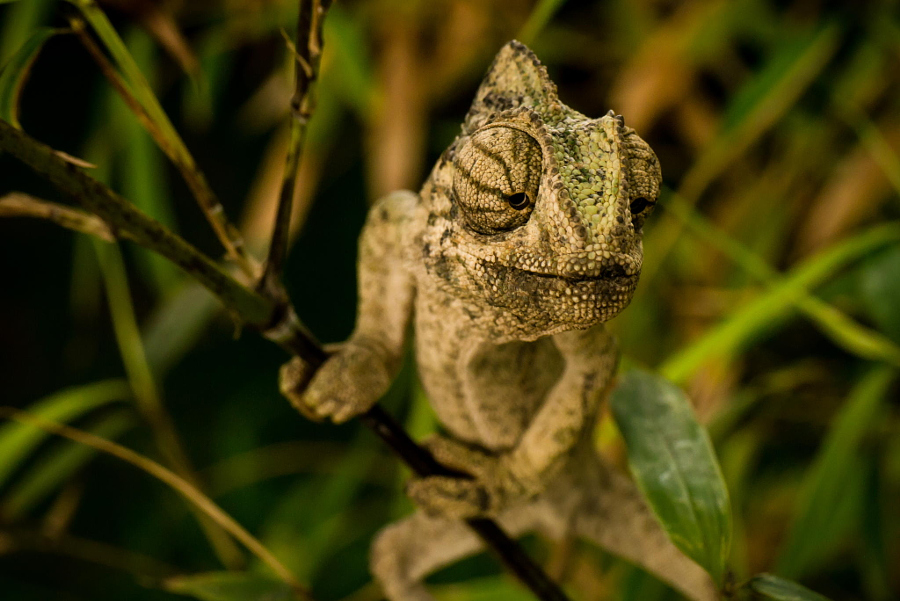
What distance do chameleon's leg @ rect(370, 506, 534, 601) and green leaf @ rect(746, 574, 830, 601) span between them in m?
0.30

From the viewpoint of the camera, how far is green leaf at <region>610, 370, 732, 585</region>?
2.01 ft

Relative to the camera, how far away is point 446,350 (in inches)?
26.6

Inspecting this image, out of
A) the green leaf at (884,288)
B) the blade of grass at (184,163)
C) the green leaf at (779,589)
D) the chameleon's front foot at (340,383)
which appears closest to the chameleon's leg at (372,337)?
the chameleon's front foot at (340,383)

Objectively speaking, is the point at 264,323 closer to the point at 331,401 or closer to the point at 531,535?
the point at 331,401

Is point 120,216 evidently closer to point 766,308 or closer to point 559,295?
point 559,295

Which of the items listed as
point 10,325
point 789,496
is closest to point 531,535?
point 789,496

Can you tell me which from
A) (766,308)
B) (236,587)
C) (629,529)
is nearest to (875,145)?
(766,308)

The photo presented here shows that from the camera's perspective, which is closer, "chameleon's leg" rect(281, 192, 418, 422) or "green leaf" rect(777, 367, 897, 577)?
"chameleon's leg" rect(281, 192, 418, 422)

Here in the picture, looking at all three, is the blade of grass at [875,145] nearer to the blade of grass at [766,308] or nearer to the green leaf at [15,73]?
the blade of grass at [766,308]

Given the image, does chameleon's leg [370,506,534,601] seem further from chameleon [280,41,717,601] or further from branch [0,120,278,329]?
branch [0,120,278,329]

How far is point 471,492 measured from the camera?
667 mm

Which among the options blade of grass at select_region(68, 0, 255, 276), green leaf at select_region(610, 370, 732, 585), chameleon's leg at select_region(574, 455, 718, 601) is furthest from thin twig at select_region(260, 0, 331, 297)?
chameleon's leg at select_region(574, 455, 718, 601)

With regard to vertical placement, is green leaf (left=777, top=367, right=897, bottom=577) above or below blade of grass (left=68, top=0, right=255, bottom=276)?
below

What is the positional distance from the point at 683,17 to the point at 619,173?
1390mm
